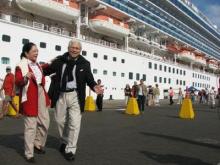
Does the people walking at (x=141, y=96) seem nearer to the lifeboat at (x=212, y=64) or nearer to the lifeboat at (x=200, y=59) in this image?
the lifeboat at (x=200, y=59)

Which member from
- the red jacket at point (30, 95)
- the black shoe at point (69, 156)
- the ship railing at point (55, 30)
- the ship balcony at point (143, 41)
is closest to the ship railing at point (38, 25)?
the ship railing at point (55, 30)

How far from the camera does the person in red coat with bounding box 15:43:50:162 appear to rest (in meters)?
5.11

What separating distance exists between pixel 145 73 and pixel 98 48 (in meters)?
9.92

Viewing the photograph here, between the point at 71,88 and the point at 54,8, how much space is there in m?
20.8

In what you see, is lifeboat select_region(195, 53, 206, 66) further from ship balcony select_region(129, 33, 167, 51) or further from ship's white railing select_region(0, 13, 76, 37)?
ship's white railing select_region(0, 13, 76, 37)

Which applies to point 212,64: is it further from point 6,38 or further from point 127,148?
point 127,148

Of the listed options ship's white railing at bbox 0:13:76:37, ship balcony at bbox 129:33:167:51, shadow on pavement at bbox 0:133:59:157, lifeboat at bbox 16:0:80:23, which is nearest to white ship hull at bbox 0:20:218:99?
ship's white railing at bbox 0:13:76:37

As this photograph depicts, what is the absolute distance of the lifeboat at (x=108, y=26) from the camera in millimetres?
30048

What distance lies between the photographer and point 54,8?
25.2m

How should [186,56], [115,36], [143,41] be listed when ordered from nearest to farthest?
[115,36], [143,41], [186,56]

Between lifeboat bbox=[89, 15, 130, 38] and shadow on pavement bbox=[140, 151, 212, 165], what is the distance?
25.0m

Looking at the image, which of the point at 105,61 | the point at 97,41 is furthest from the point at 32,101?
the point at 97,41

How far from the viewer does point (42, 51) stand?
2455cm

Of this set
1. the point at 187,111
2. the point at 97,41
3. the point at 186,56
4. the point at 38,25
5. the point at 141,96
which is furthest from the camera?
the point at 186,56
